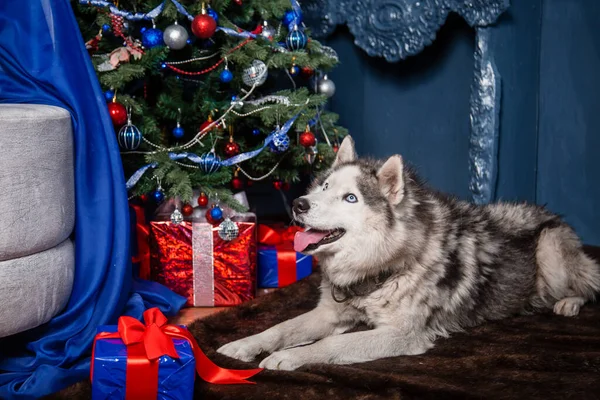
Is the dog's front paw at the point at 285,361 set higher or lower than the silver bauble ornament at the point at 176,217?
lower

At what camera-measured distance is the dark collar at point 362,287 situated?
274 centimetres

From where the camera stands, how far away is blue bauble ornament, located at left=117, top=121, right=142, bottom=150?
3.13 metres

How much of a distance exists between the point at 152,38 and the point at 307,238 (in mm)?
1281

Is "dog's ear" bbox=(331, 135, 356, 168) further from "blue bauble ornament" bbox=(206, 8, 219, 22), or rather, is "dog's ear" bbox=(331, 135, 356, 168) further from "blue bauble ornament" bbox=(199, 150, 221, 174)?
"blue bauble ornament" bbox=(206, 8, 219, 22)

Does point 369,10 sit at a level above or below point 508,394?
above

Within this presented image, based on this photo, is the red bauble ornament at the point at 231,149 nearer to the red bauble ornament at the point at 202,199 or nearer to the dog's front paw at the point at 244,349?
the red bauble ornament at the point at 202,199

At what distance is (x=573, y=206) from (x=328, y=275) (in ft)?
8.12

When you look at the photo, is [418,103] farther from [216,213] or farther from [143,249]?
[143,249]

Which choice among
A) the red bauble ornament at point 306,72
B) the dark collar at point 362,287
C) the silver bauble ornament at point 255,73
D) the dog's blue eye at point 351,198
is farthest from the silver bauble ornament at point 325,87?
the dark collar at point 362,287

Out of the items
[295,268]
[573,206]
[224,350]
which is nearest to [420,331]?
[224,350]

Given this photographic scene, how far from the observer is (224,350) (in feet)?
8.70

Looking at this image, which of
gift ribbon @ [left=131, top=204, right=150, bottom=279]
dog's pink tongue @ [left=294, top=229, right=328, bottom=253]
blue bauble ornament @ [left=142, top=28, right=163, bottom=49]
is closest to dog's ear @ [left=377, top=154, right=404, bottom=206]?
dog's pink tongue @ [left=294, top=229, right=328, bottom=253]

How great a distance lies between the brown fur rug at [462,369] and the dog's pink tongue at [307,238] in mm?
485

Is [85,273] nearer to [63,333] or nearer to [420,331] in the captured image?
[63,333]
